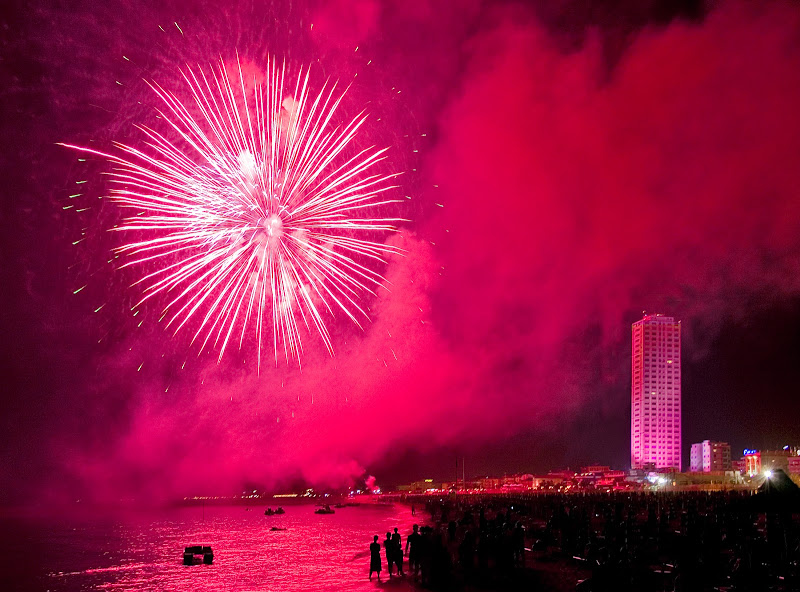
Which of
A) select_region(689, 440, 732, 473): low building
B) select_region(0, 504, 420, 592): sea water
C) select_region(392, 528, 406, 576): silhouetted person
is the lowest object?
select_region(689, 440, 732, 473): low building

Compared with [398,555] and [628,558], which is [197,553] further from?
[628,558]

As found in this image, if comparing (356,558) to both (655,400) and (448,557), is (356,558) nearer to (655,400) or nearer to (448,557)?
(448,557)

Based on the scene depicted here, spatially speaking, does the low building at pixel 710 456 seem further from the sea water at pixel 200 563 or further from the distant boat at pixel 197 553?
the distant boat at pixel 197 553

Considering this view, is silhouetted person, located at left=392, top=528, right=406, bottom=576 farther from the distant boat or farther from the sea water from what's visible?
the distant boat

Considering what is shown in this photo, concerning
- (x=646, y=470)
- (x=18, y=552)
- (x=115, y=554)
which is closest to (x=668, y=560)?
(x=115, y=554)

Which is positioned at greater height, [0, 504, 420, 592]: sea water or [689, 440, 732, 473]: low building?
[0, 504, 420, 592]: sea water

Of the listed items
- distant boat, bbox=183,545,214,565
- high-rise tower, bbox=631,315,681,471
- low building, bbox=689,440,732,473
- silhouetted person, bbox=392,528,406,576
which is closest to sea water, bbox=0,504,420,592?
distant boat, bbox=183,545,214,565

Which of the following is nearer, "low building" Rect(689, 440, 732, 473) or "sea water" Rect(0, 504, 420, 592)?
"sea water" Rect(0, 504, 420, 592)

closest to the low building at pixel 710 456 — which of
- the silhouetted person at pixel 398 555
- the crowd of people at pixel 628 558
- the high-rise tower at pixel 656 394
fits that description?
the high-rise tower at pixel 656 394

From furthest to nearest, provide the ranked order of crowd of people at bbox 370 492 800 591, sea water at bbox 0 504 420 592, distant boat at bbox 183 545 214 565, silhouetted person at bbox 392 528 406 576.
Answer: distant boat at bbox 183 545 214 565 → sea water at bbox 0 504 420 592 → silhouetted person at bbox 392 528 406 576 → crowd of people at bbox 370 492 800 591
